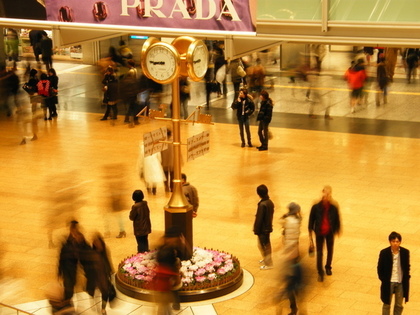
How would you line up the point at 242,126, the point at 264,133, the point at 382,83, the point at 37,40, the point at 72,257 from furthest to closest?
the point at 37,40 < the point at 382,83 < the point at 242,126 < the point at 264,133 < the point at 72,257

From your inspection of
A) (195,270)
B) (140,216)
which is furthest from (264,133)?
(195,270)

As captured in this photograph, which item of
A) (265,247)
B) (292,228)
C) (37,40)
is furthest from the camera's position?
(37,40)

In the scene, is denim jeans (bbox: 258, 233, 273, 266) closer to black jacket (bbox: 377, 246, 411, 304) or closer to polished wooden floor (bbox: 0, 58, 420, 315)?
polished wooden floor (bbox: 0, 58, 420, 315)

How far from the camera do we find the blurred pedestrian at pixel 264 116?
19922mm

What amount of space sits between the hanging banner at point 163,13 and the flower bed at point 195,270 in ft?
Result: 11.8

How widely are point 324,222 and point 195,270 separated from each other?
2.02 meters

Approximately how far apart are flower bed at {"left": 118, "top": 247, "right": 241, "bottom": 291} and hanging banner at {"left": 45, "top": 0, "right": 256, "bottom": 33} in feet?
11.8

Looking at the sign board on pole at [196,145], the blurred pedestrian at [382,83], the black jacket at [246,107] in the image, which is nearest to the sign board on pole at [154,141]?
the sign board on pole at [196,145]

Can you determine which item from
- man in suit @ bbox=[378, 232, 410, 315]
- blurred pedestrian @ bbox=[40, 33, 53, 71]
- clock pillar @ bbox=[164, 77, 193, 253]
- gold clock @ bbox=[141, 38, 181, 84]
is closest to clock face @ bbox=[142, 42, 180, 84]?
gold clock @ bbox=[141, 38, 181, 84]

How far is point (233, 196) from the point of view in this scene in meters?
16.9

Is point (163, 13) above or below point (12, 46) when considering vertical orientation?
above

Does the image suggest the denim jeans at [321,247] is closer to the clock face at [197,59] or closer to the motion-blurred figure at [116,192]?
the clock face at [197,59]

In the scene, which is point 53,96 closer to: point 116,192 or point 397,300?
point 116,192

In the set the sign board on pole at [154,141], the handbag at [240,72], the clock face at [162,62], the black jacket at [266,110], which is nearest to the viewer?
the clock face at [162,62]
